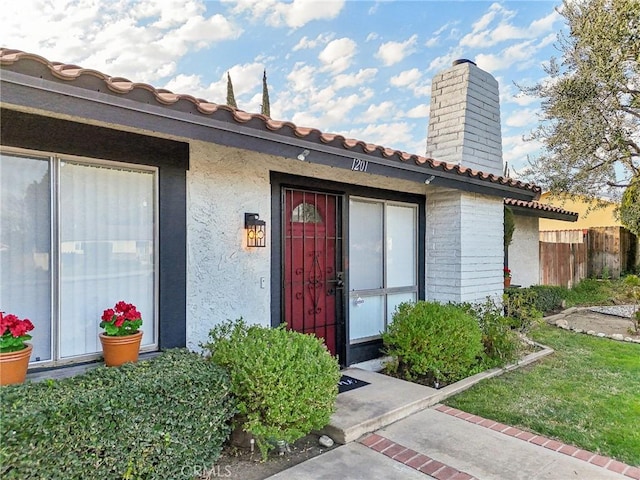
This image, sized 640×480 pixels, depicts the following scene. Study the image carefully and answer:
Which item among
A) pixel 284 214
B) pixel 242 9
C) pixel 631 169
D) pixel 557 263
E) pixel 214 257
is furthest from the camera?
pixel 557 263

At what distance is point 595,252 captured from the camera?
1698 centimetres

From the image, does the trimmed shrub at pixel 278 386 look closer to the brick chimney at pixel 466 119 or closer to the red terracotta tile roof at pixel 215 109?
the red terracotta tile roof at pixel 215 109

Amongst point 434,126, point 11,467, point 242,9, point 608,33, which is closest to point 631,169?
point 608,33

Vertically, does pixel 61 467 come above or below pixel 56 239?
below

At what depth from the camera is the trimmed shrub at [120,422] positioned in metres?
2.64

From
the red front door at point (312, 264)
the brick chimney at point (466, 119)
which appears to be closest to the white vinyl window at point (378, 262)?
the red front door at point (312, 264)

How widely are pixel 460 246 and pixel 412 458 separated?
430cm

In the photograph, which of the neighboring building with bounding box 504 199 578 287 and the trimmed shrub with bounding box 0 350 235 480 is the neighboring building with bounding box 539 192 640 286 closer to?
Answer: the neighboring building with bounding box 504 199 578 287

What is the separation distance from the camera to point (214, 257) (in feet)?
15.9

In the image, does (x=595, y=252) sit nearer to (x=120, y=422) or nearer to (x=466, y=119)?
(x=466, y=119)

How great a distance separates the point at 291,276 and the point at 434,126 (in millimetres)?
5647

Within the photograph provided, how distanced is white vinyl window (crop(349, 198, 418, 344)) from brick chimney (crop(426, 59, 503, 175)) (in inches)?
87.8

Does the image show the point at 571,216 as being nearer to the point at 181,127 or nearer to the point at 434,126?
the point at 434,126

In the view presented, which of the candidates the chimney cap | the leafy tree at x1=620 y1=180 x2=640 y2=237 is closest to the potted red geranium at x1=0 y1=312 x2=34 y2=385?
the chimney cap
